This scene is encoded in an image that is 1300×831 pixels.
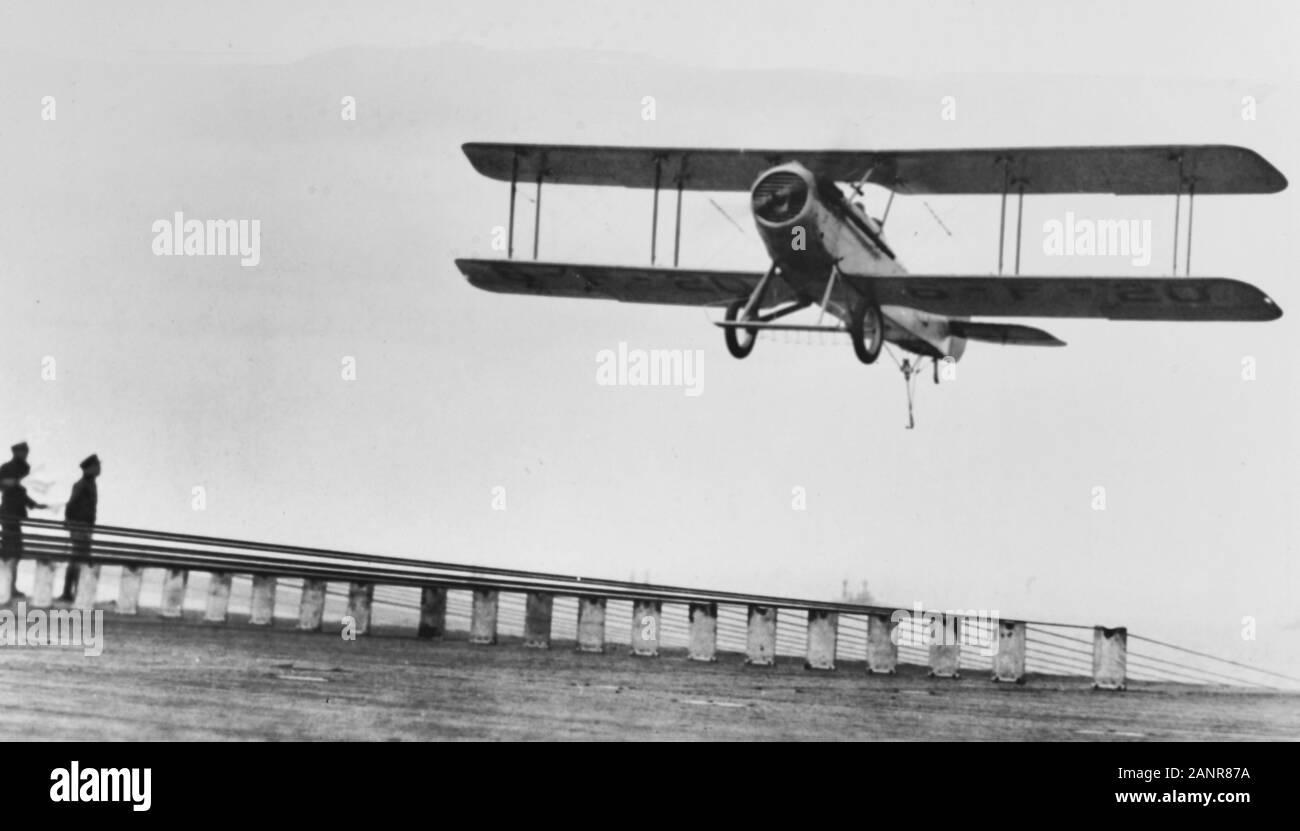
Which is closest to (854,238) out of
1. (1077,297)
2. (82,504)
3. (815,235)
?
(815,235)

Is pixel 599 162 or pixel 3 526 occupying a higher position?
pixel 599 162

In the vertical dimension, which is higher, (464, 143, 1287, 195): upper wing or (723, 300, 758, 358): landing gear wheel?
(464, 143, 1287, 195): upper wing

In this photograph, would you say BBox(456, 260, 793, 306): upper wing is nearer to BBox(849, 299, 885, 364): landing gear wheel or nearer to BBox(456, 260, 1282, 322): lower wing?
BBox(456, 260, 1282, 322): lower wing

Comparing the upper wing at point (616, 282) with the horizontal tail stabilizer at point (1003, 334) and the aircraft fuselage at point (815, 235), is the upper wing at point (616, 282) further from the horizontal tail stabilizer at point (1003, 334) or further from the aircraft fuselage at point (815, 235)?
the horizontal tail stabilizer at point (1003, 334)

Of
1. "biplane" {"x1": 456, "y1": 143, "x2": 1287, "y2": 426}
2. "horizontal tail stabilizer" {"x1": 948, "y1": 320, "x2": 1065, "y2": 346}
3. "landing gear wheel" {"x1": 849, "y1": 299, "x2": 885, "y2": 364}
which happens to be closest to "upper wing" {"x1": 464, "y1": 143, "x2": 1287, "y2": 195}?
"biplane" {"x1": 456, "y1": 143, "x2": 1287, "y2": 426}

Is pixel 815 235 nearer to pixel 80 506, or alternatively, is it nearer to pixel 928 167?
pixel 928 167
